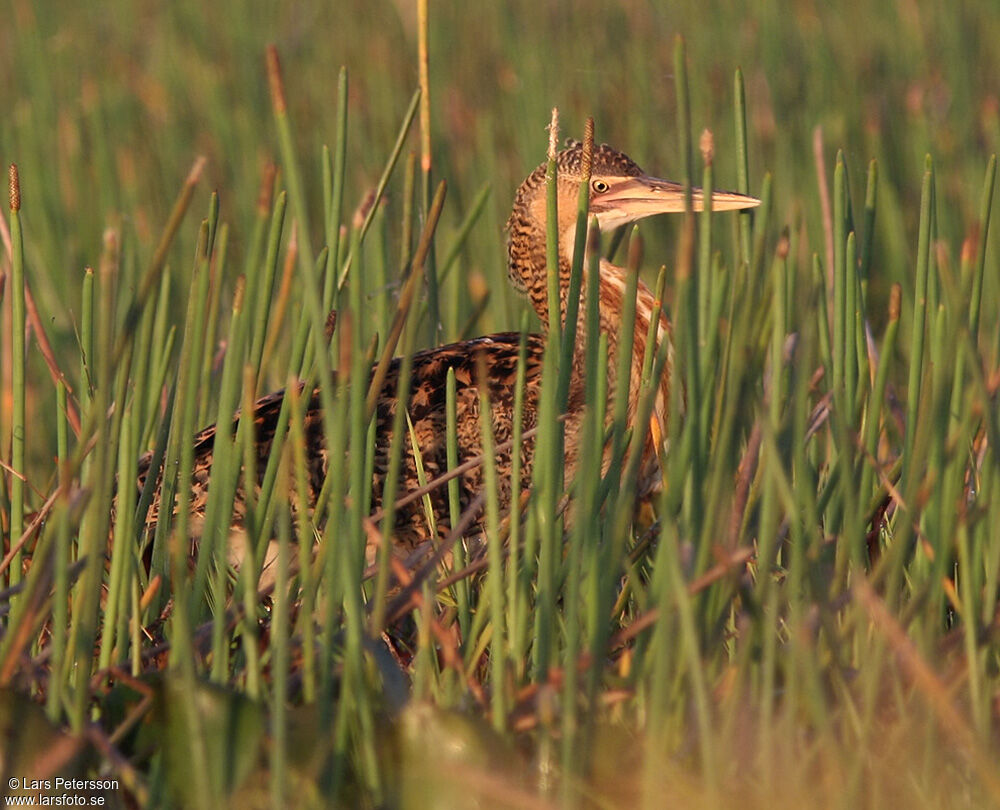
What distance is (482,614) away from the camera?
7.72 feet

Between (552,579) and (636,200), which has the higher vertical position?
(636,200)

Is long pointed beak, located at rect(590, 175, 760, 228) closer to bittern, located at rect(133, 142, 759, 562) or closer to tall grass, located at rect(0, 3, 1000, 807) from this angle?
bittern, located at rect(133, 142, 759, 562)

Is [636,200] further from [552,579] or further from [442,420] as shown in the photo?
[552,579]

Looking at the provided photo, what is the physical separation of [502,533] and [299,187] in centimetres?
99

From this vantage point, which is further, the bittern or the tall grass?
the bittern

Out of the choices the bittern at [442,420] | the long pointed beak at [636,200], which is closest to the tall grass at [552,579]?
the bittern at [442,420]

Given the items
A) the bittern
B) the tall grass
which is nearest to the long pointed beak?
the bittern

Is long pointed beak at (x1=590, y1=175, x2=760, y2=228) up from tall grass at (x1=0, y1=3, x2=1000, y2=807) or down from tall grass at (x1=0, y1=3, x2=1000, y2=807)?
up

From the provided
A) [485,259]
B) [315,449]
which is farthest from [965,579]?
[485,259]

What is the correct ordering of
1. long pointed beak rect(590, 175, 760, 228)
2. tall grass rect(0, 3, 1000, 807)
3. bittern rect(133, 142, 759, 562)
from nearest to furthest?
tall grass rect(0, 3, 1000, 807)
bittern rect(133, 142, 759, 562)
long pointed beak rect(590, 175, 760, 228)

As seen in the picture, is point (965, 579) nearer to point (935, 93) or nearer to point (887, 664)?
point (887, 664)

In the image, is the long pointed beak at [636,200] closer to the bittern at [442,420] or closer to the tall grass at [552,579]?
the bittern at [442,420]

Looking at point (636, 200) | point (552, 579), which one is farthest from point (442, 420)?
point (552, 579)

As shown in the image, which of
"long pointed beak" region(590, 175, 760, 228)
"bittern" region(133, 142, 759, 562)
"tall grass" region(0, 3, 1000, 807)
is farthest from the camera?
"long pointed beak" region(590, 175, 760, 228)
